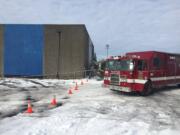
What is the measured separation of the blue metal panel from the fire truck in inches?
728

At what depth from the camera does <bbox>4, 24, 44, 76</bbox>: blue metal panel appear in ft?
Answer: 118

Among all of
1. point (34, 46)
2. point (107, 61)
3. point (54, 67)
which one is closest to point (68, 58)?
point (54, 67)

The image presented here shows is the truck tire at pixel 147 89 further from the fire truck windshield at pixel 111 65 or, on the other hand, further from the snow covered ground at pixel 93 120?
the snow covered ground at pixel 93 120

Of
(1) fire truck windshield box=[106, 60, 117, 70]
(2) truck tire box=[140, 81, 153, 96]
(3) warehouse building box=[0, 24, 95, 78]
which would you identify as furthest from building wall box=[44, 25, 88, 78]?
(2) truck tire box=[140, 81, 153, 96]

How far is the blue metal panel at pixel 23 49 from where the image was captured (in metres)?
35.8

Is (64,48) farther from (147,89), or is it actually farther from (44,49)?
(147,89)

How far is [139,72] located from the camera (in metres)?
18.1

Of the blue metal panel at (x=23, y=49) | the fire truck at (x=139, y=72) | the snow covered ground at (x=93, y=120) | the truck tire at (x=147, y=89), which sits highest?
the blue metal panel at (x=23, y=49)

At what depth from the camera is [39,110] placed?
12500 millimetres

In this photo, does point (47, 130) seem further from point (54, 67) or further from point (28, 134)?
point (54, 67)

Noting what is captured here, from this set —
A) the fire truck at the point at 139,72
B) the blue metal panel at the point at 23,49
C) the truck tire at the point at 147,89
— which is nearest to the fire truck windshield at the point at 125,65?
the fire truck at the point at 139,72

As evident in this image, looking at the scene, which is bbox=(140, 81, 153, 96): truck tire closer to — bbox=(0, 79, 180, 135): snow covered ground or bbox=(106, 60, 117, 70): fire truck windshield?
bbox=(106, 60, 117, 70): fire truck windshield

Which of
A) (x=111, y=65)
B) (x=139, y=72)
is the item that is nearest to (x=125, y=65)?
(x=139, y=72)

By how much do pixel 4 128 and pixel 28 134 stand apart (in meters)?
1.23
